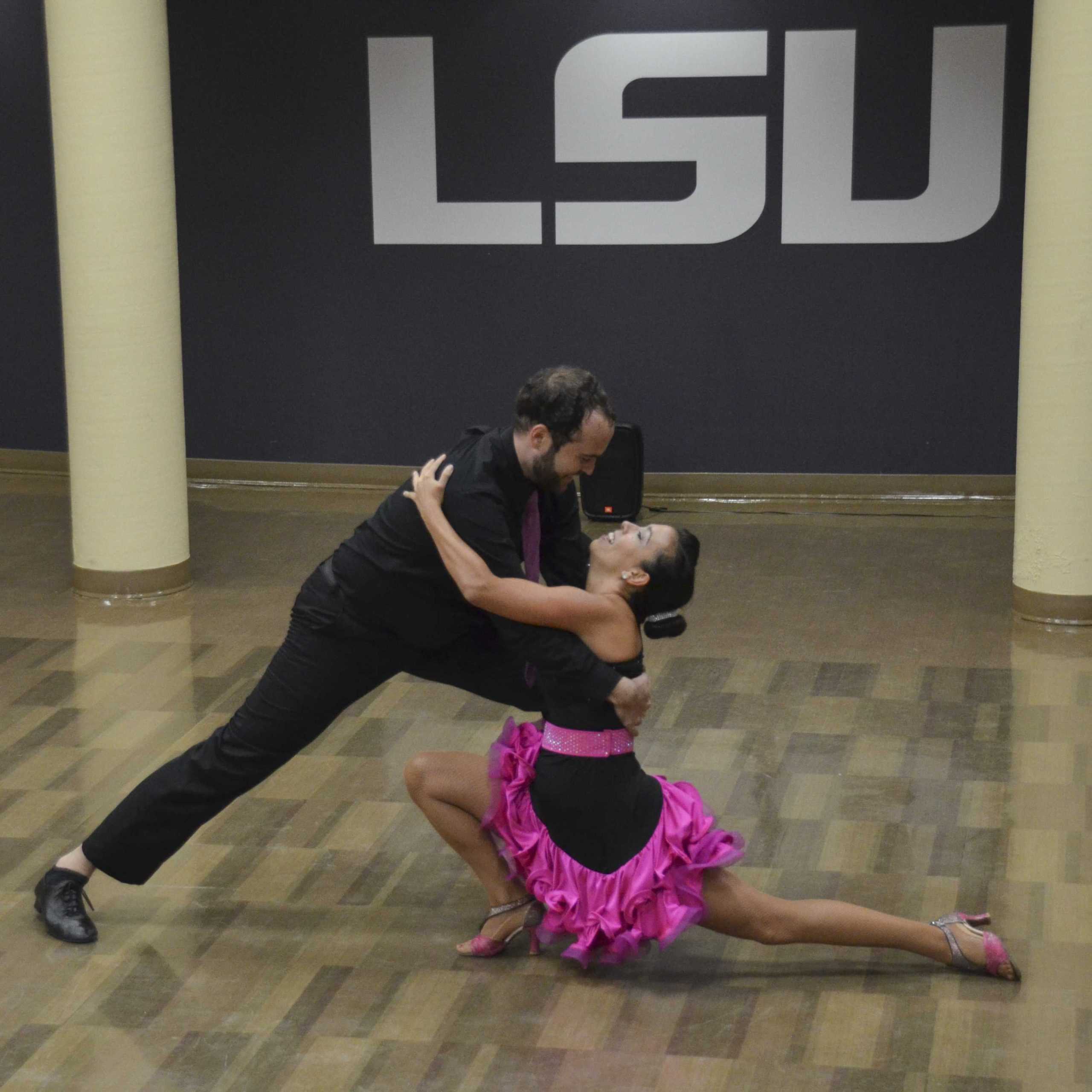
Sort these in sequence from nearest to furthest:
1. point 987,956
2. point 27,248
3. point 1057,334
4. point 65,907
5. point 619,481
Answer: point 987,956, point 65,907, point 1057,334, point 619,481, point 27,248

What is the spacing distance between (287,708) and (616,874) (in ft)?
2.67

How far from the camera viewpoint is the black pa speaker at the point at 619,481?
7.95 m

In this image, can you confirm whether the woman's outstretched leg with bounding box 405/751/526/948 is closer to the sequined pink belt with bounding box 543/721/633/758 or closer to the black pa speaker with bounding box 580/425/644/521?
the sequined pink belt with bounding box 543/721/633/758

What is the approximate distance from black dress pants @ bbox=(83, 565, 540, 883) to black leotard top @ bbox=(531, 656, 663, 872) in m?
0.32

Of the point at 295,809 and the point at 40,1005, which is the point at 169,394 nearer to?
the point at 295,809

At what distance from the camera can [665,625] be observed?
3.48 metres

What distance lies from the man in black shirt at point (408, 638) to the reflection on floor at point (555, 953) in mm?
277

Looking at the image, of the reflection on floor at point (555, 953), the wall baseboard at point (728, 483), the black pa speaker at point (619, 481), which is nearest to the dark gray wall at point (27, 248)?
the wall baseboard at point (728, 483)

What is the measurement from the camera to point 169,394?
6.59m

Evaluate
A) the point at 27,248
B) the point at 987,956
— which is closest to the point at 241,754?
the point at 987,956

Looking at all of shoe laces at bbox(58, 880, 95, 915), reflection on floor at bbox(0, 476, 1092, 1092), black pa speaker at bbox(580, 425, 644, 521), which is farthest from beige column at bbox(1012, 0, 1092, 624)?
shoe laces at bbox(58, 880, 95, 915)

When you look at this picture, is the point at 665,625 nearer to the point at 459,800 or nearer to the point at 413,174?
the point at 459,800

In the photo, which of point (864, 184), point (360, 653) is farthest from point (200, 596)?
point (864, 184)

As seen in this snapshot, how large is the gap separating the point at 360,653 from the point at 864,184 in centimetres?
515
